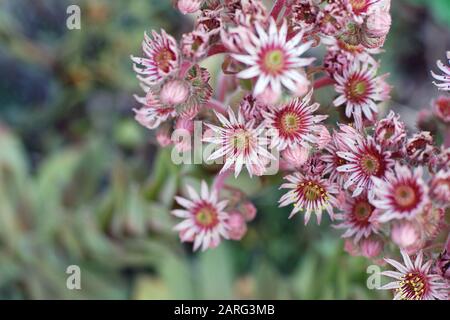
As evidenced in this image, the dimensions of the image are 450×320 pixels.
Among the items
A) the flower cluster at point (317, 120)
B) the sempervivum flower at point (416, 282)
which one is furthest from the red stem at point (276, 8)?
the sempervivum flower at point (416, 282)

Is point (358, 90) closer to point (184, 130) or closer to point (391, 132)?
point (391, 132)

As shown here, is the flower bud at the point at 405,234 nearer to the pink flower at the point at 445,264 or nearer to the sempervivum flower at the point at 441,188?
the sempervivum flower at the point at 441,188

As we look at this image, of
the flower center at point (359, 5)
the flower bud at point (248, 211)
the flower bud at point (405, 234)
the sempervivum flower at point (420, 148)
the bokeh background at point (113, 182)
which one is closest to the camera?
the flower bud at point (405, 234)

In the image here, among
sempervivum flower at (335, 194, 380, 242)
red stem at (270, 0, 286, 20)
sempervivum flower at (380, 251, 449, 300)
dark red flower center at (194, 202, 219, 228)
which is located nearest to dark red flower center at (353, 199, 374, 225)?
sempervivum flower at (335, 194, 380, 242)

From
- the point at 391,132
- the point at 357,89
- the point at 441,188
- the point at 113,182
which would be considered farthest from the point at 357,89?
the point at 113,182

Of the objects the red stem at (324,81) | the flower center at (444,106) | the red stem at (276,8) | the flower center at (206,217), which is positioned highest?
the red stem at (276,8)

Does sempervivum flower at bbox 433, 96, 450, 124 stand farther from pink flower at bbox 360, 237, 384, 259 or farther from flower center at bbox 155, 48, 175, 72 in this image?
flower center at bbox 155, 48, 175, 72

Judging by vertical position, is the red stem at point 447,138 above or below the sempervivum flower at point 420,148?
above

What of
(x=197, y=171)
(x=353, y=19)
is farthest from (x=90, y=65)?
(x=353, y=19)
